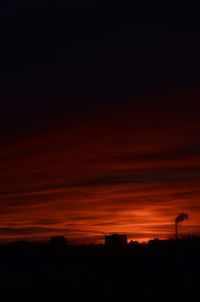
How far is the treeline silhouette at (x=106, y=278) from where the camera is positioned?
31.0 meters

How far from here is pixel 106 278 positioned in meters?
33.8

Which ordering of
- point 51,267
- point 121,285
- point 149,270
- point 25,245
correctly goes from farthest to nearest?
point 25,245, point 51,267, point 149,270, point 121,285

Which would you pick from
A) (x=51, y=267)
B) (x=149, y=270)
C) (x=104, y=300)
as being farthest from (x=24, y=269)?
(x=104, y=300)

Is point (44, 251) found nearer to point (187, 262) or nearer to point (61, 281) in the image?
point (187, 262)

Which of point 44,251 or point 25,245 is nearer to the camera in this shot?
point 44,251

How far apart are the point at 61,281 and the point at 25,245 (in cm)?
2716

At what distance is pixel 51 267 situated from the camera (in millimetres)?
38938

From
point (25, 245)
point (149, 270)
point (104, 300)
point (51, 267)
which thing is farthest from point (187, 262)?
point (25, 245)

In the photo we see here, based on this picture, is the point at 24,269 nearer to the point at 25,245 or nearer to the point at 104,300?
the point at 104,300

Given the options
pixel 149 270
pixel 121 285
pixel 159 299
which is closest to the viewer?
pixel 159 299

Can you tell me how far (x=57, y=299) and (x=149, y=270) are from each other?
24.2ft

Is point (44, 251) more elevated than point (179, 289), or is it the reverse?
point (44, 251)

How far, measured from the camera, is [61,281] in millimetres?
33469

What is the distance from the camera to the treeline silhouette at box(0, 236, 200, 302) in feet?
102
